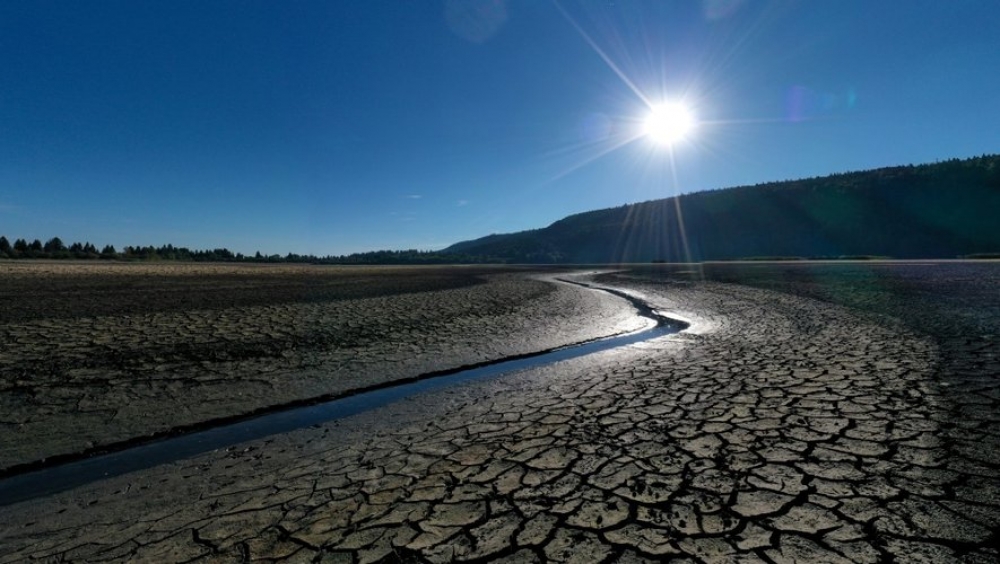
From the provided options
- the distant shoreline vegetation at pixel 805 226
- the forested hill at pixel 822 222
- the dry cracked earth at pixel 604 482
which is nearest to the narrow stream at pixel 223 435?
the dry cracked earth at pixel 604 482

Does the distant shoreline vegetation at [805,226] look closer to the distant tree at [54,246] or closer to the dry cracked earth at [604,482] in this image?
the distant tree at [54,246]

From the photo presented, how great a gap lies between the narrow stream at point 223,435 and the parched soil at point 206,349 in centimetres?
28

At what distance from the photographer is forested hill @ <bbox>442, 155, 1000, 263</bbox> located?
172 ft

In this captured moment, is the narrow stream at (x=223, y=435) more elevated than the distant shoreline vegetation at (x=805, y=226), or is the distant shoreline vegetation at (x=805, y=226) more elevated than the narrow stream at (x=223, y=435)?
the distant shoreline vegetation at (x=805, y=226)

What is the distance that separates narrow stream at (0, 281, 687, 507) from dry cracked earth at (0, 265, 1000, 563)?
10.6 inches

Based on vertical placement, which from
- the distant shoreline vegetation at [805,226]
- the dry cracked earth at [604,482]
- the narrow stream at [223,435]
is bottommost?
the narrow stream at [223,435]

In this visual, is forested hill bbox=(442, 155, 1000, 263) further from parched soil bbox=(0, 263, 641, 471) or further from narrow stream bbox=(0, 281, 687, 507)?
narrow stream bbox=(0, 281, 687, 507)

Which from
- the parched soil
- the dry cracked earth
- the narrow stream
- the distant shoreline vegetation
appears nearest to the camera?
the dry cracked earth

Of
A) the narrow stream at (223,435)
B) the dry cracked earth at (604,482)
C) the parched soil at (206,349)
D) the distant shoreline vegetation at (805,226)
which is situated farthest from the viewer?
the distant shoreline vegetation at (805,226)

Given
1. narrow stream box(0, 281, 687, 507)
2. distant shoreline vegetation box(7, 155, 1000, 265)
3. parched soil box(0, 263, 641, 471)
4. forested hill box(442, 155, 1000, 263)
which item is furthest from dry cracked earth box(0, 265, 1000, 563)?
forested hill box(442, 155, 1000, 263)

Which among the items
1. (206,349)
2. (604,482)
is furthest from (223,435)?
(604,482)

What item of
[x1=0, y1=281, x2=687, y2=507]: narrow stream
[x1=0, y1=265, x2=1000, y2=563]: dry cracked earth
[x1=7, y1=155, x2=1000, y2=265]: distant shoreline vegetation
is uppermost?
[x1=7, y1=155, x2=1000, y2=265]: distant shoreline vegetation

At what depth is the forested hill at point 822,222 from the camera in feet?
172

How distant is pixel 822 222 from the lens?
63.9 m
